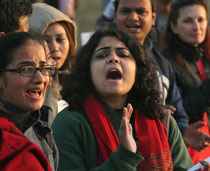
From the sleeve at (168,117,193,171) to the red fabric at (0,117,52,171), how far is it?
46.2 inches

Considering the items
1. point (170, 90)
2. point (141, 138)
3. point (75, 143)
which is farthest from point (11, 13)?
point (170, 90)

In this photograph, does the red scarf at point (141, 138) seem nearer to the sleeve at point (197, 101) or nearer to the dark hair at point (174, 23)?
the sleeve at point (197, 101)

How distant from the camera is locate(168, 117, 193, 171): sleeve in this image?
302 centimetres

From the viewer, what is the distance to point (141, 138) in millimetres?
2902

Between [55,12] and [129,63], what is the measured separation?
1.31 meters

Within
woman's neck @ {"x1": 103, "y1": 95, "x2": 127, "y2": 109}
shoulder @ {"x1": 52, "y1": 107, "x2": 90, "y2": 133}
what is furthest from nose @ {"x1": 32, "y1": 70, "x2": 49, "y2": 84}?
woman's neck @ {"x1": 103, "y1": 95, "x2": 127, "y2": 109}

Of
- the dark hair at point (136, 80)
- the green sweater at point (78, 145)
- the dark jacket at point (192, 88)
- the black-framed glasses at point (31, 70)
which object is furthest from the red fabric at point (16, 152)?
the dark jacket at point (192, 88)

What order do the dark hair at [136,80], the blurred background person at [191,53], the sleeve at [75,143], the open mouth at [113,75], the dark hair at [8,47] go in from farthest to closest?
1. the blurred background person at [191,53]
2. the dark hair at [136,80]
3. the open mouth at [113,75]
4. the sleeve at [75,143]
5. the dark hair at [8,47]

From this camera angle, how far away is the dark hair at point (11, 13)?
314 cm

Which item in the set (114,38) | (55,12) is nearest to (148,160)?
(114,38)

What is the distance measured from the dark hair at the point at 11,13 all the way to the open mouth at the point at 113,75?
73 cm

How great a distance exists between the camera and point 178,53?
4.86 m

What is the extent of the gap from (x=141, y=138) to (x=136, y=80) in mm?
475

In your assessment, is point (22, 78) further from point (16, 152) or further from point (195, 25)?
point (195, 25)
